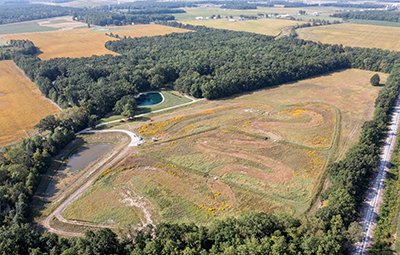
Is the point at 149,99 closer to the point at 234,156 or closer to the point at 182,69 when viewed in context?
the point at 182,69

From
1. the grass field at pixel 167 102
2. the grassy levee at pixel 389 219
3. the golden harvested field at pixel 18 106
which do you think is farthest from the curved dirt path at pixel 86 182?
the grassy levee at pixel 389 219

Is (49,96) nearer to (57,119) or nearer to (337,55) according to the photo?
(57,119)

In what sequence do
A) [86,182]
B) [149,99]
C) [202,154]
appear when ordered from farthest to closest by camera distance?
[149,99]
[202,154]
[86,182]

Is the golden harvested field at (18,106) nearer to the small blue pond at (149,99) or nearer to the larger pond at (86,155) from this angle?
the larger pond at (86,155)

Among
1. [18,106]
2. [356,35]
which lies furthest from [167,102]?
[356,35]

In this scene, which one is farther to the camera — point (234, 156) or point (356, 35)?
point (356, 35)

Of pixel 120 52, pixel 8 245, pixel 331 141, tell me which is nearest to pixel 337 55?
pixel 331 141

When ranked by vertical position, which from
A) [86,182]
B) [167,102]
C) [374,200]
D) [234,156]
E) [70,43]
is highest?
[70,43]

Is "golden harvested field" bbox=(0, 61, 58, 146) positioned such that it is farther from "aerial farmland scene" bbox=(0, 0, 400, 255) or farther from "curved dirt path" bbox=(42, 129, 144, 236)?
"curved dirt path" bbox=(42, 129, 144, 236)
